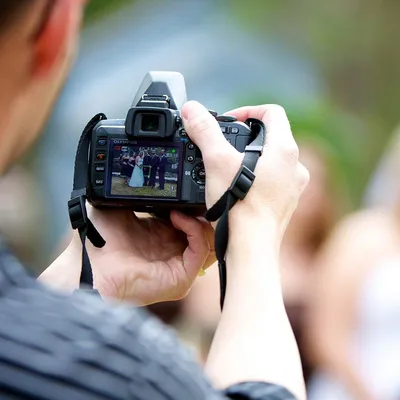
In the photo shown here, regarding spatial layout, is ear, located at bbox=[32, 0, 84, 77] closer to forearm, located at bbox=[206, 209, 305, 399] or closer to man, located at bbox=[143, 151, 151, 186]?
forearm, located at bbox=[206, 209, 305, 399]

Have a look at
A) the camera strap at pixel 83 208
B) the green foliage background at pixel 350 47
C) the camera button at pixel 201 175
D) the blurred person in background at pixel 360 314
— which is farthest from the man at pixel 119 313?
the green foliage background at pixel 350 47

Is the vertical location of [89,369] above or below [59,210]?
above

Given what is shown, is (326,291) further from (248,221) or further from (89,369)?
(89,369)

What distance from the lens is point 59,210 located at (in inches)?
153

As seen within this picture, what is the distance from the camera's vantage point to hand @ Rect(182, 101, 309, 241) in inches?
42.8

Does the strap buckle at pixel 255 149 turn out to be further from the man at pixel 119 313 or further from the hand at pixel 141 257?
the hand at pixel 141 257

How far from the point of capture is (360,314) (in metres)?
2.23

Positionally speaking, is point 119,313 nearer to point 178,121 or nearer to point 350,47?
point 178,121

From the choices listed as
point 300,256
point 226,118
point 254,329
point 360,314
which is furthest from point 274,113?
point 300,256

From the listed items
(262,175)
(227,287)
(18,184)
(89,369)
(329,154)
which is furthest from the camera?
(18,184)

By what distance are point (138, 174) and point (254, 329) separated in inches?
18.1

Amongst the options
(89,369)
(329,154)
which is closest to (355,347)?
(329,154)

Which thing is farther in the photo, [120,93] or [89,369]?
[120,93]

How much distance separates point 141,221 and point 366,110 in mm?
2983
